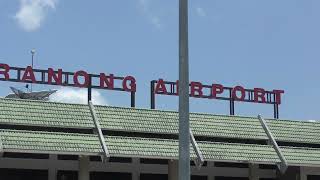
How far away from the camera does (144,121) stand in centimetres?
3425

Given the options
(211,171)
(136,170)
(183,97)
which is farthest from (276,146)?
(183,97)

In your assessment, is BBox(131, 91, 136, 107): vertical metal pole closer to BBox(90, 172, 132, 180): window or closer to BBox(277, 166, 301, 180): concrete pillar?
BBox(90, 172, 132, 180): window

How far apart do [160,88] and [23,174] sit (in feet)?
30.2

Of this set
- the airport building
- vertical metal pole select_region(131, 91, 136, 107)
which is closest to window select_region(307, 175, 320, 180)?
the airport building

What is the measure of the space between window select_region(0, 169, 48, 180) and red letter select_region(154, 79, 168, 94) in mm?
7988

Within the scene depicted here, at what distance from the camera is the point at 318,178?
1528 inches

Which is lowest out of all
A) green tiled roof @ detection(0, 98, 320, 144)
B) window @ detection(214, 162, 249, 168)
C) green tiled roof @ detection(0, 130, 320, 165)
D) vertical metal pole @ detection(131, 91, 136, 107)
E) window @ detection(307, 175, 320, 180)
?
window @ detection(307, 175, 320, 180)

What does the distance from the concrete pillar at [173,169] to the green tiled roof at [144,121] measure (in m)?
1.58

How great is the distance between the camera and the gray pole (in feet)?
46.5

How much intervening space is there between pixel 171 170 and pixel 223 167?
460 centimetres

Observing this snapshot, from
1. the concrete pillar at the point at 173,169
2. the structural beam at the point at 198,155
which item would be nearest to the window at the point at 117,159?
the concrete pillar at the point at 173,169

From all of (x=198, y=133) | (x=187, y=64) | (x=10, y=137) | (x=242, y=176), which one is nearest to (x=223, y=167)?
(x=242, y=176)

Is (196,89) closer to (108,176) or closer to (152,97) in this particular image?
(152,97)

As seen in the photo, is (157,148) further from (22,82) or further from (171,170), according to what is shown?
(22,82)
